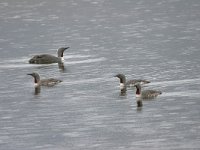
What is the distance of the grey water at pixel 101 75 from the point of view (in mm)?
27781

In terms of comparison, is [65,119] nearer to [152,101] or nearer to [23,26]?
[152,101]

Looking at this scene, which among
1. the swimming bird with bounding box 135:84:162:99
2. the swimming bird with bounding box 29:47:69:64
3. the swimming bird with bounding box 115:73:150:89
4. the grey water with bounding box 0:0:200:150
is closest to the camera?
the grey water with bounding box 0:0:200:150

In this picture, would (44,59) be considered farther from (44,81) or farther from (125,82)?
(125,82)

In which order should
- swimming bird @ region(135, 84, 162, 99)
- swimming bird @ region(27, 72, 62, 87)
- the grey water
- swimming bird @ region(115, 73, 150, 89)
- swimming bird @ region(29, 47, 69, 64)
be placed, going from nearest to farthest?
the grey water < swimming bird @ region(135, 84, 162, 99) < swimming bird @ region(115, 73, 150, 89) < swimming bird @ region(27, 72, 62, 87) < swimming bird @ region(29, 47, 69, 64)

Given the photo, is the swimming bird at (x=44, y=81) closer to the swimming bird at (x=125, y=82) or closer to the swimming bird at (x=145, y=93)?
the swimming bird at (x=125, y=82)

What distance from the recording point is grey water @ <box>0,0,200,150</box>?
91.1 feet

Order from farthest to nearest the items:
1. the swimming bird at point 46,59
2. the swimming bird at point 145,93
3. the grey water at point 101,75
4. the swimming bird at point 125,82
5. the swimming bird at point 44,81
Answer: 1. the swimming bird at point 46,59
2. the swimming bird at point 44,81
3. the swimming bird at point 125,82
4. the swimming bird at point 145,93
5. the grey water at point 101,75

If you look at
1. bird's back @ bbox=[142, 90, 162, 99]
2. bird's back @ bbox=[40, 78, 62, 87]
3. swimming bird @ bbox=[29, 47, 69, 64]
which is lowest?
swimming bird @ bbox=[29, 47, 69, 64]

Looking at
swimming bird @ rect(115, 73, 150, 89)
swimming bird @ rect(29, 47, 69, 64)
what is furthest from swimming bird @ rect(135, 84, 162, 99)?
swimming bird @ rect(29, 47, 69, 64)

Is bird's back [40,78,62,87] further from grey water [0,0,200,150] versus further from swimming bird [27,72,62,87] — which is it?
grey water [0,0,200,150]

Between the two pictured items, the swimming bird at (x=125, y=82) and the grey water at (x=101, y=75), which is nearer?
the grey water at (x=101, y=75)

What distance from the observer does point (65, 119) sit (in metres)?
30.0

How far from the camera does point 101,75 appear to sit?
37.2 meters

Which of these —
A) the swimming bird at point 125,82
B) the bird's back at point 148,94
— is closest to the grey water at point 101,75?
the swimming bird at point 125,82
